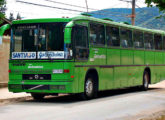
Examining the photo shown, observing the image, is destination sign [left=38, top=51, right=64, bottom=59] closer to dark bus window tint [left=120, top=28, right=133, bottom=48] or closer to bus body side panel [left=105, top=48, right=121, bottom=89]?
bus body side panel [left=105, top=48, right=121, bottom=89]

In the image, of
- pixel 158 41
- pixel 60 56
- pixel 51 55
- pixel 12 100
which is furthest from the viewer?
pixel 158 41

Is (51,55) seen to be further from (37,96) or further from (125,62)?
(125,62)

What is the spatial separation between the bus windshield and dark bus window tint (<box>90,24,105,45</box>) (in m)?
1.96

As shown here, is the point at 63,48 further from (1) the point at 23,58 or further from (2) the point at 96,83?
(2) the point at 96,83

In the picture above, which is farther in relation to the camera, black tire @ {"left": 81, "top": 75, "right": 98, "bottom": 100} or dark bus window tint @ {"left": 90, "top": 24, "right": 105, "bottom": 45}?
dark bus window tint @ {"left": 90, "top": 24, "right": 105, "bottom": 45}

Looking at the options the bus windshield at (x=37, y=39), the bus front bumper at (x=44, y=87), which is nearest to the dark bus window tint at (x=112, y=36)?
the bus windshield at (x=37, y=39)

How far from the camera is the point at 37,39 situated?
1648 centimetres

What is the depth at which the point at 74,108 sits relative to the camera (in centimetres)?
1438

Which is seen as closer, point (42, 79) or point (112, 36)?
point (42, 79)

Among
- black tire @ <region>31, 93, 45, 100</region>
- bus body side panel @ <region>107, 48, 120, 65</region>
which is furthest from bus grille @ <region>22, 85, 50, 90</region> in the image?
bus body side panel @ <region>107, 48, 120, 65</region>

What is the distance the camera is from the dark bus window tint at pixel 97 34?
17844 mm

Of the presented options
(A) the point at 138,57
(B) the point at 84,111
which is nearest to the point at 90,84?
(B) the point at 84,111

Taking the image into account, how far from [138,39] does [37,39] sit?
8.15 meters

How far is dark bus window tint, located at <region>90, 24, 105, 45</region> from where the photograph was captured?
58.5 ft
